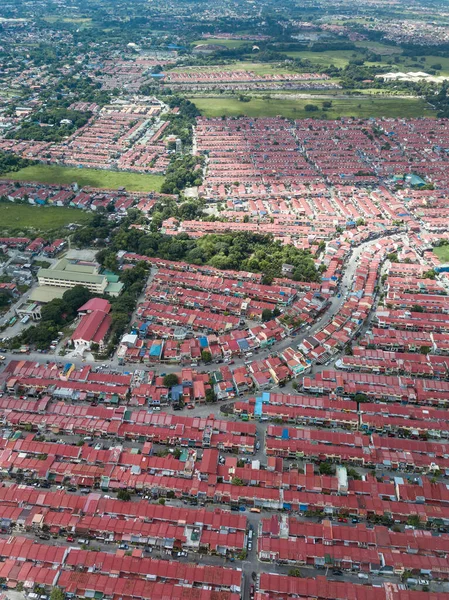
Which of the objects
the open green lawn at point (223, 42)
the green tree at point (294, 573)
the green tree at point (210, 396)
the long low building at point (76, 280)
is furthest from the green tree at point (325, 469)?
the open green lawn at point (223, 42)

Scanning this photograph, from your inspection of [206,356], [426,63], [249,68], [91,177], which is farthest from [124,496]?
[426,63]

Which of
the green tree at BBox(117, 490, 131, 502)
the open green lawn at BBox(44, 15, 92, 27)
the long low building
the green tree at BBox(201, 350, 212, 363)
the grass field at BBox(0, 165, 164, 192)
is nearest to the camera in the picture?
the green tree at BBox(117, 490, 131, 502)

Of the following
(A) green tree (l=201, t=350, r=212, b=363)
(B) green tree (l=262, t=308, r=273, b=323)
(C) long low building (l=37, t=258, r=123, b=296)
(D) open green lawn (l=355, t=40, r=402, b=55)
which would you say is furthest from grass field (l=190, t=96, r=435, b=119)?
(A) green tree (l=201, t=350, r=212, b=363)

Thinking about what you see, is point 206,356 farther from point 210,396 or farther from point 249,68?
point 249,68

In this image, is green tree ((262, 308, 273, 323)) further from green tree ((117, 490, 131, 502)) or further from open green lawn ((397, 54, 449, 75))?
open green lawn ((397, 54, 449, 75))

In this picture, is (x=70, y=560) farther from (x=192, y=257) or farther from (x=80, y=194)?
(x=80, y=194)

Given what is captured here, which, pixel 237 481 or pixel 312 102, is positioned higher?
pixel 312 102

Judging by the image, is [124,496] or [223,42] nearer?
[124,496]
